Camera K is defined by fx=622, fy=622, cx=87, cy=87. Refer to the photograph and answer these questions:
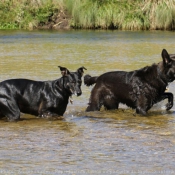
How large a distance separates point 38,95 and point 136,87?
1.92 meters

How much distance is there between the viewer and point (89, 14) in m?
39.1

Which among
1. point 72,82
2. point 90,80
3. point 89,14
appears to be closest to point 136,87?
point 90,80

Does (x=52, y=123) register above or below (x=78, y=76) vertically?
below

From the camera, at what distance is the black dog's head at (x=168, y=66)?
11.6 metres

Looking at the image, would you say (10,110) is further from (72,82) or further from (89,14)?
(89,14)

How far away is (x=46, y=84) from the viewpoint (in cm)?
1170

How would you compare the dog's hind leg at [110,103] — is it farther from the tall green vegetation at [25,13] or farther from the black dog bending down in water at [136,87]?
the tall green vegetation at [25,13]

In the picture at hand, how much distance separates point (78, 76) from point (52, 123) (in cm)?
98

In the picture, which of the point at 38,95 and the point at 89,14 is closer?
the point at 38,95

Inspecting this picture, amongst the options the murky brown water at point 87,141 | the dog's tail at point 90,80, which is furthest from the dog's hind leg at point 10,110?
the dog's tail at point 90,80

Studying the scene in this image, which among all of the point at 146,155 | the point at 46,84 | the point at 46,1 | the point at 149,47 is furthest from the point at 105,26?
the point at 146,155

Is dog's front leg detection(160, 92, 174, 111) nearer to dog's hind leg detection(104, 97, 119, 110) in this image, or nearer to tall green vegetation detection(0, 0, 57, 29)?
dog's hind leg detection(104, 97, 119, 110)

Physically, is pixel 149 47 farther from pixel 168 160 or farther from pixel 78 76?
pixel 168 160

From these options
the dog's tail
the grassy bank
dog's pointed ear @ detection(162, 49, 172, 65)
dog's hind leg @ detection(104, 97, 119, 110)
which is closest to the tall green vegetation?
the grassy bank
